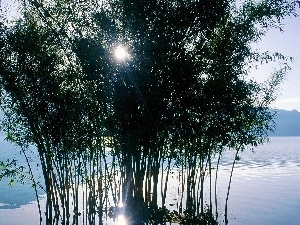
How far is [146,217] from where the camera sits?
12.8 meters

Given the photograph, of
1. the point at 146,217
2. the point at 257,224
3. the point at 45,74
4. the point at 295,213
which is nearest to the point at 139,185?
the point at 146,217

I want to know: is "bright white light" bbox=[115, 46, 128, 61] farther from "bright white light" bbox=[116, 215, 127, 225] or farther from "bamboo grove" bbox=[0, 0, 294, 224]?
"bright white light" bbox=[116, 215, 127, 225]

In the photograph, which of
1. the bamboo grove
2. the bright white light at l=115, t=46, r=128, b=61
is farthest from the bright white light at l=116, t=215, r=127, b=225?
the bright white light at l=115, t=46, r=128, b=61

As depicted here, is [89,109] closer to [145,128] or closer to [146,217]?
[145,128]

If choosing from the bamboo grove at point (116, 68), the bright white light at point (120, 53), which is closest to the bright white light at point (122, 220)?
the bamboo grove at point (116, 68)

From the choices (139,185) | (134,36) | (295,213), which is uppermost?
(134,36)

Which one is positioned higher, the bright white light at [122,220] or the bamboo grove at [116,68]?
the bamboo grove at [116,68]

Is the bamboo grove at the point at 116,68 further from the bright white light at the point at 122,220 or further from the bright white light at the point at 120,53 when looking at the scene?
the bright white light at the point at 122,220

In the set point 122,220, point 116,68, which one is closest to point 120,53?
point 116,68

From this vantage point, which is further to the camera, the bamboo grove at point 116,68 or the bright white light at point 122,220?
the bright white light at point 122,220

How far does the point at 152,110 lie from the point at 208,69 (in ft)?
9.42

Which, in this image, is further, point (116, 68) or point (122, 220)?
point (122, 220)

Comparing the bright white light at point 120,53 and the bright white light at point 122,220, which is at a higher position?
the bright white light at point 120,53

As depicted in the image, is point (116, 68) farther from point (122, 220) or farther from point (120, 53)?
point (122, 220)
